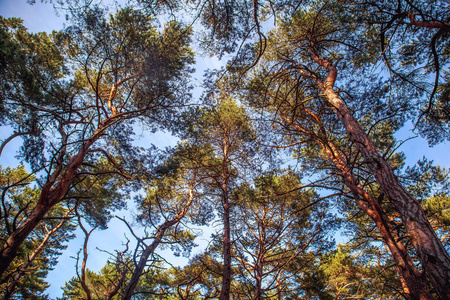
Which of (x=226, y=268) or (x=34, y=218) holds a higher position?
(x=226, y=268)

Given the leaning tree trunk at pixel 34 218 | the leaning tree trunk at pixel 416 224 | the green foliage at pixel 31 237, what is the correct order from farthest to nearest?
the green foliage at pixel 31 237
the leaning tree trunk at pixel 416 224
the leaning tree trunk at pixel 34 218

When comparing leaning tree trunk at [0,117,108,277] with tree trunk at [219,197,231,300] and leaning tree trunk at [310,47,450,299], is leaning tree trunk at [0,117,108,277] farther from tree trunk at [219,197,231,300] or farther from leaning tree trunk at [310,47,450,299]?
leaning tree trunk at [310,47,450,299]

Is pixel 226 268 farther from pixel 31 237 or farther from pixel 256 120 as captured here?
pixel 31 237

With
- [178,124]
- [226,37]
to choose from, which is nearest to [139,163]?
[178,124]

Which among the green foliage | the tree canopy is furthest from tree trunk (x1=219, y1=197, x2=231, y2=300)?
the green foliage

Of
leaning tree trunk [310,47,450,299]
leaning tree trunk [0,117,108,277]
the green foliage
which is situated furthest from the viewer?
the green foliage

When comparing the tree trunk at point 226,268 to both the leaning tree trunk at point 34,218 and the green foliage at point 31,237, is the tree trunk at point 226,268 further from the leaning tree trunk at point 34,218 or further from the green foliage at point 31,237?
Result: the green foliage at point 31,237

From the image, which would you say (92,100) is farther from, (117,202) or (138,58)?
(117,202)

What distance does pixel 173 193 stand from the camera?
9898 millimetres

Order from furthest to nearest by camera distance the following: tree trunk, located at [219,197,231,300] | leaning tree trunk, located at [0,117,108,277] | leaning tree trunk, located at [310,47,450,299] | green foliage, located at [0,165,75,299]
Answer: green foliage, located at [0,165,75,299] < tree trunk, located at [219,197,231,300] < leaning tree trunk, located at [310,47,450,299] < leaning tree trunk, located at [0,117,108,277]

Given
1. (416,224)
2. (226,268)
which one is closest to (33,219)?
(226,268)

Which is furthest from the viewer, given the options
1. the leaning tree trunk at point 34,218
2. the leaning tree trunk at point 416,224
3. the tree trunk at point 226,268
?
the tree trunk at point 226,268

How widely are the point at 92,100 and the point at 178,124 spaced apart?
164 inches

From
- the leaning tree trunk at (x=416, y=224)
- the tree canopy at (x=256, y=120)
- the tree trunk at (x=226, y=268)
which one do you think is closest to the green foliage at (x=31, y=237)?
the tree canopy at (x=256, y=120)
